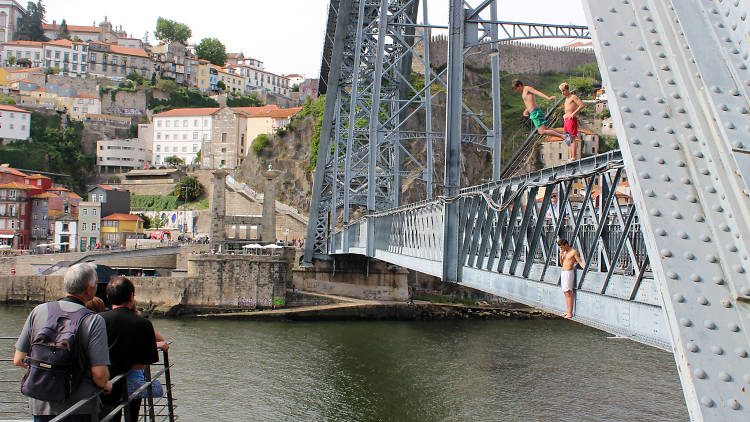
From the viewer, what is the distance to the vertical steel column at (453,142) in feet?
32.1

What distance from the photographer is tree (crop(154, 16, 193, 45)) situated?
10275cm

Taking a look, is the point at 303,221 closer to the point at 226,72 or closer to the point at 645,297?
the point at 645,297

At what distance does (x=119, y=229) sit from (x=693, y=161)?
5104 centimetres

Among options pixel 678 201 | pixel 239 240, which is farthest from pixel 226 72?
pixel 678 201

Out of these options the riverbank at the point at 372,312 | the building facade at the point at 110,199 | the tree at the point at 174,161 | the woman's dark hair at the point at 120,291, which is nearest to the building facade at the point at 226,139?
the tree at the point at 174,161

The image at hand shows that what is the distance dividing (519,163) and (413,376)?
107 ft

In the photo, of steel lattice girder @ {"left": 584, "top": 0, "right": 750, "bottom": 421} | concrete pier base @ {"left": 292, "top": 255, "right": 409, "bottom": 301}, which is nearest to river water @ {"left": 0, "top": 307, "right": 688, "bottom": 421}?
concrete pier base @ {"left": 292, "top": 255, "right": 409, "bottom": 301}

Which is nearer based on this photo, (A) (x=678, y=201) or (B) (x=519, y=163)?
(A) (x=678, y=201)

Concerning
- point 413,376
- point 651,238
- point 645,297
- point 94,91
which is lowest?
point 413,376

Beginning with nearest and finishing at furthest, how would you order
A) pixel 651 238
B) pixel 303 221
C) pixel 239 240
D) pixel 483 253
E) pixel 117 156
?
pixel 651 238, pixel 483 253, pixel 239 240, pixel 303 221, pixel 117 156

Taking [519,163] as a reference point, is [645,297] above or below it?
below

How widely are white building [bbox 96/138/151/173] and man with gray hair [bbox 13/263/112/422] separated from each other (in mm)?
69947

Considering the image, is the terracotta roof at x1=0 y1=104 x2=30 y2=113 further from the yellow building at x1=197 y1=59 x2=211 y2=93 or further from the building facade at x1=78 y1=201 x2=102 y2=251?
the yellow building at x1=197 y1=59 x2=211 y2=93

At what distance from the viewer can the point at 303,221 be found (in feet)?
144
